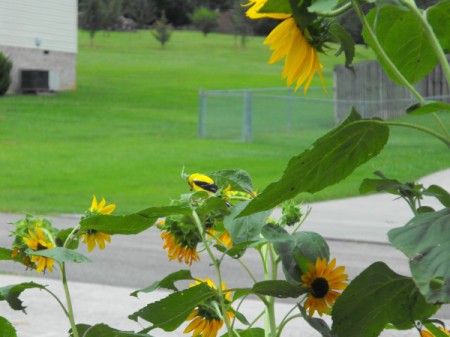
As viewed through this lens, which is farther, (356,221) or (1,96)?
(1,96)

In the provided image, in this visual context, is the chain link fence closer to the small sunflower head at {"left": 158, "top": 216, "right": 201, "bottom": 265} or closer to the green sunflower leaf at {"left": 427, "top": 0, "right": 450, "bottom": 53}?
the small sunflower head at {"left": 158, "top": 216, "right": 201, "bottom": 265}

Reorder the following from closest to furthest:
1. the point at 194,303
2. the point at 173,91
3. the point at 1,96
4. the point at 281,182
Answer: the point at 281,182 → the point at 194,303 → the point at 1,96 → the point at 173,91

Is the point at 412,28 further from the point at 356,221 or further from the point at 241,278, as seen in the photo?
the point at 356,221

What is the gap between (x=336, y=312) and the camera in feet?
4.20

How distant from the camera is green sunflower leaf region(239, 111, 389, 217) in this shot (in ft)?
3.74

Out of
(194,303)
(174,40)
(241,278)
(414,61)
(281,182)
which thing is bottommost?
(174,40)

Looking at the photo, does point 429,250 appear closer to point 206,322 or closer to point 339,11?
point 339,11

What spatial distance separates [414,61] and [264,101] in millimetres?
24981

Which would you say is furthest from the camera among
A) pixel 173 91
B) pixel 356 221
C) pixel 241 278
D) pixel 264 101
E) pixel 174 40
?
pixel 174 40

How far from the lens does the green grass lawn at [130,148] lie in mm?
15383

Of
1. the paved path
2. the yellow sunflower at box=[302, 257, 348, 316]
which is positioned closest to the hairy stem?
the yellow sunflower at box=[302, 257, 348, 316]

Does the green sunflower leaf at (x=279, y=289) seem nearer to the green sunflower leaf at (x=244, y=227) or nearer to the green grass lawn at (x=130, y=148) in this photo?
the green sunflower leaf at (x=244, y=227)

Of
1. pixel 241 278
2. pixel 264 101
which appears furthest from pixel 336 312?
pixel 264 101

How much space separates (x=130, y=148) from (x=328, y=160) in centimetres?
2141
